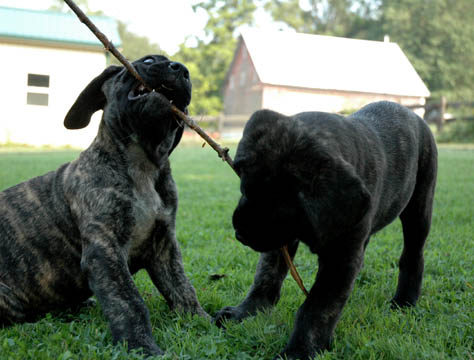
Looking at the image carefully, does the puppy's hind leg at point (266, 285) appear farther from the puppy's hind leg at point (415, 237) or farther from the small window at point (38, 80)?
the small window at point (38, 80)

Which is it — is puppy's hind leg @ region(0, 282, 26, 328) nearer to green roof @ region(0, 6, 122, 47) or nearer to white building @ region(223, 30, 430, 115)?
white building @ region(223, 30, 430, 115)

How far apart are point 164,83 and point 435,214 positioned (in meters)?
4.76

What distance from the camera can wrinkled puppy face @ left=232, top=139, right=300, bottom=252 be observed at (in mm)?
2410

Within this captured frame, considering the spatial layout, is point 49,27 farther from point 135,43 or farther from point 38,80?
point 135,43

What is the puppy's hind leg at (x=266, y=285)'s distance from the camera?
327cm

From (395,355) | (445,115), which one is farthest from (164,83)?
(445,115)

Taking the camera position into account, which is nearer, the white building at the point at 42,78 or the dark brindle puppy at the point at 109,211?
the dark brindle puppy at the point at 109,211

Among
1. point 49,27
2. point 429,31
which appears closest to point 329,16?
point 429,31

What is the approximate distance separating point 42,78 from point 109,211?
23.1 metres

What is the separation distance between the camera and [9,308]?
10.6 feet

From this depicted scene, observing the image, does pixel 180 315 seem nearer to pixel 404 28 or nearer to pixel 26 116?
pixel 26 116

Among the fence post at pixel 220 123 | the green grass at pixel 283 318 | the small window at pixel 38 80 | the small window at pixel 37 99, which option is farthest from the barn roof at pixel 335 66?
the green grass at pixel 283 318

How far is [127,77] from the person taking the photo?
345 cm

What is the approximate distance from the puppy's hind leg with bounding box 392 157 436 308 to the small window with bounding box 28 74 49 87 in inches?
915
